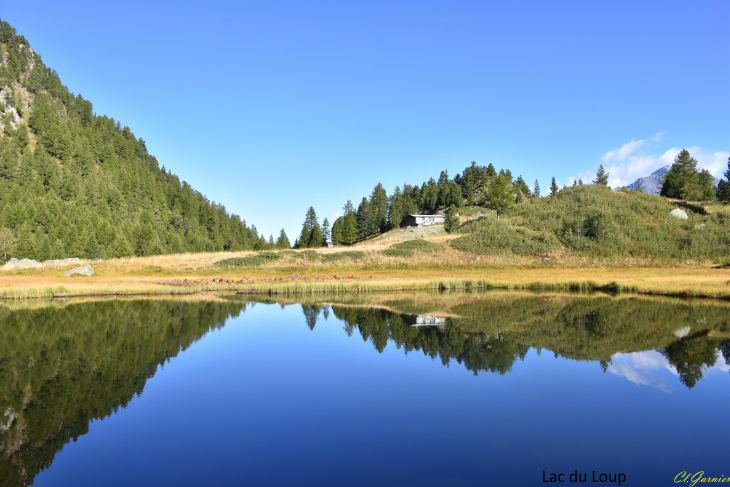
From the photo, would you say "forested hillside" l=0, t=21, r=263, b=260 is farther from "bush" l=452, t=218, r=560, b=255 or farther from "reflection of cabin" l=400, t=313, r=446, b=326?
"reflection of cabin" l=400, t=313, r=446, b=326

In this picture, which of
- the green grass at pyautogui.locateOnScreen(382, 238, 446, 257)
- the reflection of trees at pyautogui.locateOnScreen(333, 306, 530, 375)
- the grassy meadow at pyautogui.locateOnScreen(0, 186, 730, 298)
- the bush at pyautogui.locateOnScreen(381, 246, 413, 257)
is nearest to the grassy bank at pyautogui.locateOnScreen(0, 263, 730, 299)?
the grassy meadow at pyautogui.locateOnScreen(0, 186, 730, 298)

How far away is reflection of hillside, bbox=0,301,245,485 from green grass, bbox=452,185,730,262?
4926cm

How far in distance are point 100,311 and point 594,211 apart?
73.3 m

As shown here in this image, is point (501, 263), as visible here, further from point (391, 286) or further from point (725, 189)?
point (725, 189)

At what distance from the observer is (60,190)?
4540 inches

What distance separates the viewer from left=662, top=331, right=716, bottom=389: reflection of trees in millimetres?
13634

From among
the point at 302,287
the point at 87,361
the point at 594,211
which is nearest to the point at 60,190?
the point at 302,287

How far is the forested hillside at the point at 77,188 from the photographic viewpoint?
88.6 m

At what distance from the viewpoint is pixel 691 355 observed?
15820 millimetres

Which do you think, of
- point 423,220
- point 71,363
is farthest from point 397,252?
point 423,220

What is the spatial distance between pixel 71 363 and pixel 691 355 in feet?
77.3

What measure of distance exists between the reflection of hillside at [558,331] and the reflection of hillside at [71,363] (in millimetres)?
8492

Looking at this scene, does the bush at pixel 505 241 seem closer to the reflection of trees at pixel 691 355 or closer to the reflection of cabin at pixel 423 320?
the reflection of cabin at pixel 423 320

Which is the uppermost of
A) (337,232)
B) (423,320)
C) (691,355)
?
(337,232)
